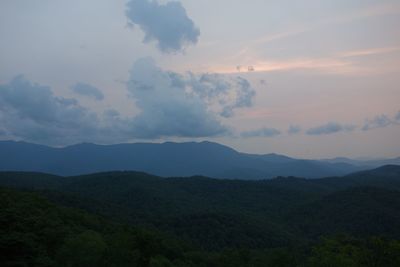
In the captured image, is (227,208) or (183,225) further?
(227,208)

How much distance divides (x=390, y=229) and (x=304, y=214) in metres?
34.7

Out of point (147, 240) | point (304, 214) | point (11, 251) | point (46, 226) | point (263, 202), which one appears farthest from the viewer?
point (263, 202)

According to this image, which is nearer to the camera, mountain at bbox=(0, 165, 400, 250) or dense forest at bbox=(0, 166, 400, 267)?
dense forest at bbox=(0, 166, 400, 267)

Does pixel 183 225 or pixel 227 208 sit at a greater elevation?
pixel 227 208

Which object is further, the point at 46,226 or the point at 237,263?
the point at 237,263

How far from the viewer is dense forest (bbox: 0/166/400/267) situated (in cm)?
4009

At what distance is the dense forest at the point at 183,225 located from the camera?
4009 cm

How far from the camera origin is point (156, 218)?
120812 mm

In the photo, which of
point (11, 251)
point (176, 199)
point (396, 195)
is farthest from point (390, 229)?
point (11, 251)

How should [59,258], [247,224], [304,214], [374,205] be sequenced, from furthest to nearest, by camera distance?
[304,214] < [374,205] < [247,224] < [59,258]

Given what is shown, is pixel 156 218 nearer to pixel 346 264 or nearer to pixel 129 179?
pixel 129 179

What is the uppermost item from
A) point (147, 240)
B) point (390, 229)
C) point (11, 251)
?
point (11, 251)

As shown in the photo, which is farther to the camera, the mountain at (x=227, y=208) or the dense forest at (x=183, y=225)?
the mountain at (x=227, y=208)

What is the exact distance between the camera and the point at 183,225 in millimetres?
114250
